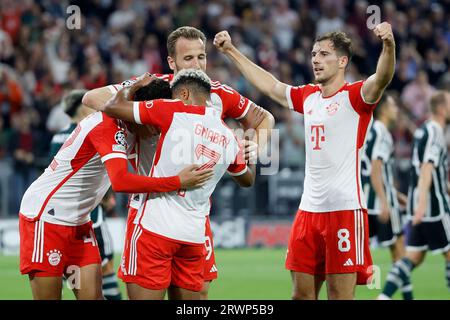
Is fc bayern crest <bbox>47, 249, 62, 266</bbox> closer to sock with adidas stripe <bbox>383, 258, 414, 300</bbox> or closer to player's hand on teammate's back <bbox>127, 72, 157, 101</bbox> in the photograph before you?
player's hand on teammate's back <bbox>127, 72, 157, 101</bbox>

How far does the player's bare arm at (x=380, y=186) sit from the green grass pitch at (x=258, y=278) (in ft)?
3.04

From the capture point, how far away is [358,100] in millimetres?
6215

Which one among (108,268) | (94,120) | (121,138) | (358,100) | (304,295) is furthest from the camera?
(108,268)

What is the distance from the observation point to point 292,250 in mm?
6402

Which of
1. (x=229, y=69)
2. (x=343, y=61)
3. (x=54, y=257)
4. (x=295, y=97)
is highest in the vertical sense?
(x=229, y=69)

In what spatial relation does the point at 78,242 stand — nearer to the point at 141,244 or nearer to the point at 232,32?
the point at 141,244

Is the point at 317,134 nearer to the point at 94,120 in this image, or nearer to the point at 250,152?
the point at 250,152

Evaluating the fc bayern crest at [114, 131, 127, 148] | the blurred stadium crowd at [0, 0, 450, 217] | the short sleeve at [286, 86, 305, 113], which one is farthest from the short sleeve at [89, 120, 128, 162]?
the blurred stadium crowd at [0, 0, 450, 217]

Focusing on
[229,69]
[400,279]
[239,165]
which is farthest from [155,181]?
[229,69]

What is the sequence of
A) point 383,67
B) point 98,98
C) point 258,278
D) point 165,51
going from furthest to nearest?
point 165,51 < point 258,278 < point 383,67 < point 98,98

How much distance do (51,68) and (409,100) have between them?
21.7ft

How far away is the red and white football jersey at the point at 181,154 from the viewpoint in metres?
5.23

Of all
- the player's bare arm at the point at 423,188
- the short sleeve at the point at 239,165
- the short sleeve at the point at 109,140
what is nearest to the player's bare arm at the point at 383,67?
the short sleeve at the point at 239,165

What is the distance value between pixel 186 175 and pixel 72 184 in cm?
99
